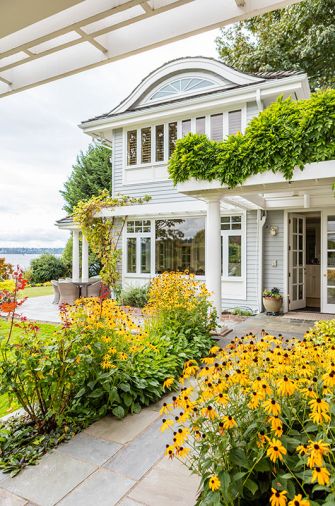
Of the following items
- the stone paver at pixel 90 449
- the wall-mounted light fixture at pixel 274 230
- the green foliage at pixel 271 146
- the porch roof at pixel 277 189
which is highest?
the green foliage at pixel 271 146

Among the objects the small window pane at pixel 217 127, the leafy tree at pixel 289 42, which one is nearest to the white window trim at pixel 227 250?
the small window pane at pixel 217 127

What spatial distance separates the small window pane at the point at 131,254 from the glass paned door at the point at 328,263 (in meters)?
5.88

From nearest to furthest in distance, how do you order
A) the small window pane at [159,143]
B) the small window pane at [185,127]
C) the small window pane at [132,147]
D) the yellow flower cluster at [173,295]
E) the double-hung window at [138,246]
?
the yellow flower cluster at [173,295] < the small window pane at [185,127] < the small window pane at [159,143] < the double-hung window at [138,246] < the small window pane at [132,147]

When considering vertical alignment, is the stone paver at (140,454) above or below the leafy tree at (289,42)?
below

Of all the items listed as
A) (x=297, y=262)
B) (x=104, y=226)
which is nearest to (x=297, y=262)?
(x=297, y=262)

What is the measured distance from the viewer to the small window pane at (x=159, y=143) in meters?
10.8

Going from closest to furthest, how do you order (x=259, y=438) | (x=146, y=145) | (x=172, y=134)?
(x=259, y=438) < (x=172, y=134) < (x=146, y=145)

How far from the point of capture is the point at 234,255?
9.74 m

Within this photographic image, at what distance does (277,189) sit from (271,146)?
109 cm

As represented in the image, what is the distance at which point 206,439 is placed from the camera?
1.79 m

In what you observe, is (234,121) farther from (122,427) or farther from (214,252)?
(122,427)

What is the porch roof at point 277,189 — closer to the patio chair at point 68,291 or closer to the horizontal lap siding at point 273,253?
the horizontal lap siding at point 273,253

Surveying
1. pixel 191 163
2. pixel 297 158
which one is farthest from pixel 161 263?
pixel 297 158

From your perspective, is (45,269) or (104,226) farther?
(45,269)
